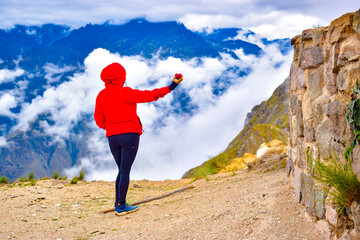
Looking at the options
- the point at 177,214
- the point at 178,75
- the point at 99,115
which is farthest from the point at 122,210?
the point at 178,75

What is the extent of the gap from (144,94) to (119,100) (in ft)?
1.51

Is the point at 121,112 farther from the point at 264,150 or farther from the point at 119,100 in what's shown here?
the point at 264,150

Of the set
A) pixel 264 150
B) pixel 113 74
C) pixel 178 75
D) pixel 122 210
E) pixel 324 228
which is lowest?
pixel 324 228

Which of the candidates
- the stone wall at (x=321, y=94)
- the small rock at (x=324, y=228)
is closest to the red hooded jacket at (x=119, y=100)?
the stone wall at (x=321, y=94)

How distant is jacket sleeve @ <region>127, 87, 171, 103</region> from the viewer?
599cm

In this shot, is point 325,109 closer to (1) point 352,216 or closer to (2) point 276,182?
(1) point 352,216

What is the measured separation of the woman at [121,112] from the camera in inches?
238

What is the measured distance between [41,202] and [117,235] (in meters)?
3.52

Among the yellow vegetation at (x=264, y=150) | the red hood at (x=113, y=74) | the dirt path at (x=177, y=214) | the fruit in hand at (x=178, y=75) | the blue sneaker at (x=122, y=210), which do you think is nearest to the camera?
the dirt path at (x=177, y=214)

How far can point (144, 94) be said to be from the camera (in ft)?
19.7

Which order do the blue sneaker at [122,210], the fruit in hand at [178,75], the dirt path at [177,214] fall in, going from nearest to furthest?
A: the dirt path at [177,214]
the fruit in hand at [178,75]
the blue sneaker at [122,210]

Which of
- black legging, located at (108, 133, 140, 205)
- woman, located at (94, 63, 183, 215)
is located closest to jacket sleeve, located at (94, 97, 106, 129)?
woman, located at (94, 63, 183, 215)

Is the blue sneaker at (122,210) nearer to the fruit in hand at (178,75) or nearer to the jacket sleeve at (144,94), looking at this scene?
the jacket sleeve at (144,94)

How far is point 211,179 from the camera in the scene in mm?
8883
